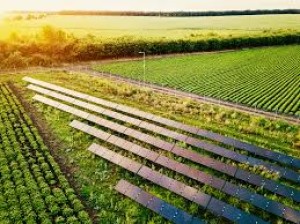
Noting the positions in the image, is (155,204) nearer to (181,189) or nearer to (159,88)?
(181,189)

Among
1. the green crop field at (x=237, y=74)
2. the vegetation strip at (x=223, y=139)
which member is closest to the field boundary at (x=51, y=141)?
the vegetation strip at (x=223, y=139)

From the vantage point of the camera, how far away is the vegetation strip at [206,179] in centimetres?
2270

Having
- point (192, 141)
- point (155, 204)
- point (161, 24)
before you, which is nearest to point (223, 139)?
point (192, 141)

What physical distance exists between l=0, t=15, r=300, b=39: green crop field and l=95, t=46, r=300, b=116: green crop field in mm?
29003

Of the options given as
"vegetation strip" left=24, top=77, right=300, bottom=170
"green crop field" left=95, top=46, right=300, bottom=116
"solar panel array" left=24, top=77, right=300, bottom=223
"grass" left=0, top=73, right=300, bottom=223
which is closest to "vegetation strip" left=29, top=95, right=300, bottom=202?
"solar panel array" left=24, top=77, right=300, bottom=223

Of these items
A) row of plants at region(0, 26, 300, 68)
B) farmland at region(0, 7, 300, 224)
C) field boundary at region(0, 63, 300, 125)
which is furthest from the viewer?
row of plants at region(0, 26, 300, 68)

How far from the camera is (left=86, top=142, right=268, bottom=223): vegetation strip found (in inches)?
883

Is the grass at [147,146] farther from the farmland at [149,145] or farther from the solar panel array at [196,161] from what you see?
the solar panel array at [196,161]

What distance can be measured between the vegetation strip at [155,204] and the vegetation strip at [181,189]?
142cm

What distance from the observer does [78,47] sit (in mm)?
75500

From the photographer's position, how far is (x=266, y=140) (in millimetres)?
34094

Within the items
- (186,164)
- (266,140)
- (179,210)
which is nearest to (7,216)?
(179,210)

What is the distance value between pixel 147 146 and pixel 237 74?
37.2m

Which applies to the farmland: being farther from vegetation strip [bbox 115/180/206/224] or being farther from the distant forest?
the distant forest
